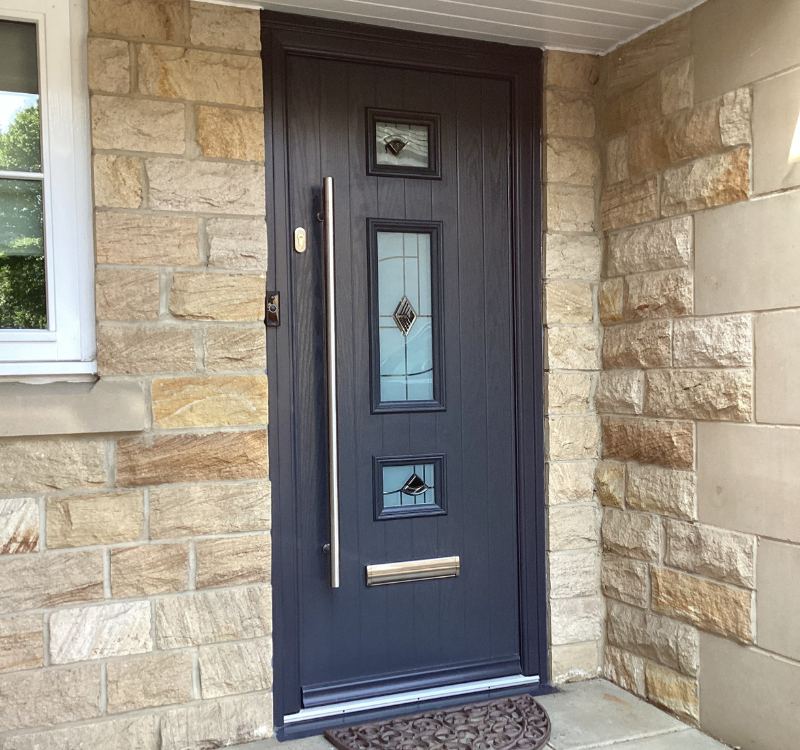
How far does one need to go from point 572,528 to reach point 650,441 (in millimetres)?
442

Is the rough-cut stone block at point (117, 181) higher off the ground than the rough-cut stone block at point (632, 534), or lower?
higher

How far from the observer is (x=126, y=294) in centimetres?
227

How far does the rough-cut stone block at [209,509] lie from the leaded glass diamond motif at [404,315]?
692mm

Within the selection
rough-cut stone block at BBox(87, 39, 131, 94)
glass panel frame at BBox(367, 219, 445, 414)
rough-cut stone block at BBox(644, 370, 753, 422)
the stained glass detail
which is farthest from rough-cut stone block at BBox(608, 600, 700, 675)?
rough-cut stone block at BBox(87, 39, 131, 94)

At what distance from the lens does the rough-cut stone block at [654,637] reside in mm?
2491

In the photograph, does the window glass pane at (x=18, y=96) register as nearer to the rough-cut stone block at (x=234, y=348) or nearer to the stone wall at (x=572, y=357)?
the rough-cut stone block at (x=234, y=348)

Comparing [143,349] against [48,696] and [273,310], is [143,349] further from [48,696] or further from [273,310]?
[48,696]

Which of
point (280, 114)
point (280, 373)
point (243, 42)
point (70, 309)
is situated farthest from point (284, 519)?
point (243, 42)

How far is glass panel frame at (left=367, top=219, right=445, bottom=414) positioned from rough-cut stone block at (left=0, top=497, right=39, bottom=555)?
41.8 inches

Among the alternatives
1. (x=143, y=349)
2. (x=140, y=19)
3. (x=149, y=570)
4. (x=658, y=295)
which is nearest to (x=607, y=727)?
(x=658, y=295)

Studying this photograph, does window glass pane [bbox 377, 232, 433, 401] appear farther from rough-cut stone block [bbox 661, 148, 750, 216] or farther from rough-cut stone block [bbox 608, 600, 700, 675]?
rough-cut stone block [bbox 608, 600, 700, 675]

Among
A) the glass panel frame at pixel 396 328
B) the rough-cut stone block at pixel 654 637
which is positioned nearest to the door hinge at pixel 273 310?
the glass panel frame at pixel 396 328

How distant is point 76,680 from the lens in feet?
7.32

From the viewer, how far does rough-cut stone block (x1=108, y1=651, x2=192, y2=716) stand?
7.43ft
